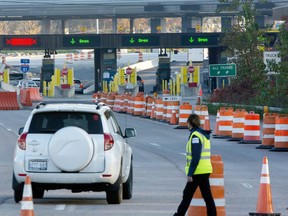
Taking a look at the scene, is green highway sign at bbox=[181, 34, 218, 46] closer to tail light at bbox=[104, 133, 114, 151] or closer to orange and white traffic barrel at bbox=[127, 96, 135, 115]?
orange and white traffic barrel at bbox=[127, 96, 135, 115]

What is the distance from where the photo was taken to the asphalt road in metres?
15.6

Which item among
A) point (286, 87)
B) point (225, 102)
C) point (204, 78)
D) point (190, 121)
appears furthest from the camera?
point (204, 78)

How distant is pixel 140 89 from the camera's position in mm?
84562

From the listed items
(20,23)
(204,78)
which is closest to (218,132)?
(204,78)

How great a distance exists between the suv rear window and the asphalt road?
1.09 metres

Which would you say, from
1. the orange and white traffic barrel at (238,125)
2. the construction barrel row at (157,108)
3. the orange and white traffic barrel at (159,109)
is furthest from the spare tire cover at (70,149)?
the orange and white traffic barrel at (159,109)

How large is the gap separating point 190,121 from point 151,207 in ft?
8.58

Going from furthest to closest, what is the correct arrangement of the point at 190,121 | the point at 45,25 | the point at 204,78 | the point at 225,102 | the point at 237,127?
the point at 45,25 < the point at 204,78 < the point at 225,102 < the point at 237,127 < the point at 190,121

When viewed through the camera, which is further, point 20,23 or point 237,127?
point 20,23

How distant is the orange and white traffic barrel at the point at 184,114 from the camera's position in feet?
128

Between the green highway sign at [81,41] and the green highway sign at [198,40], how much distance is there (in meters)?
6.09

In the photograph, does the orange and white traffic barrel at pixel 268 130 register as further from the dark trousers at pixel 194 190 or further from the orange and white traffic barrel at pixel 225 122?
the dark trousers at pixel 194 190

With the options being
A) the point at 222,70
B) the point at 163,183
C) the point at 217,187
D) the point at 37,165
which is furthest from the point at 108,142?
the point at 222,70

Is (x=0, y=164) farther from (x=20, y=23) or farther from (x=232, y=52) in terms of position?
(x=20, y=23)
